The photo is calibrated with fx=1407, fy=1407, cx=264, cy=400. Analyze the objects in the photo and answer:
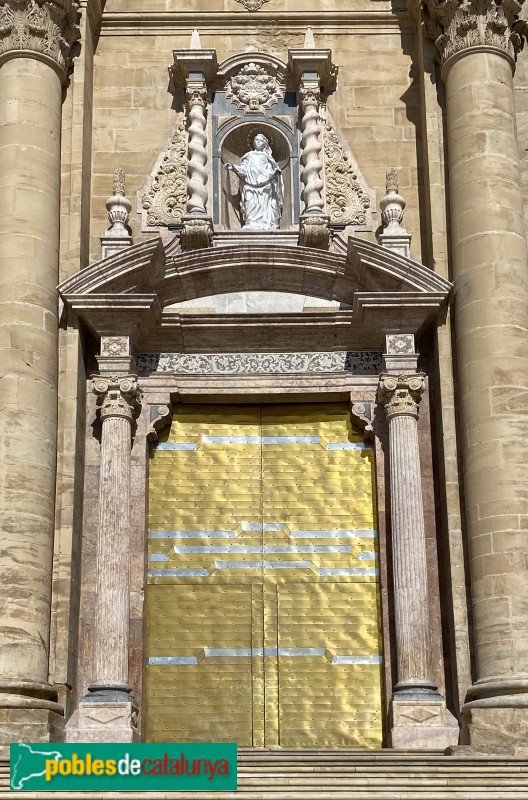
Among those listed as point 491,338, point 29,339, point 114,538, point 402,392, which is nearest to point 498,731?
point 402,392

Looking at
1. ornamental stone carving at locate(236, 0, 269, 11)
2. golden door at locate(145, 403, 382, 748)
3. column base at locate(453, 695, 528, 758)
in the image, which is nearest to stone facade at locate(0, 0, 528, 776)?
column base at locate(453, 695, 528, 758)

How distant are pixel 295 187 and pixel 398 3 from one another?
9.92ft

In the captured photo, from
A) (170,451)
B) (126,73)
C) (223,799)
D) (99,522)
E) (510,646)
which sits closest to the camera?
(223,799)

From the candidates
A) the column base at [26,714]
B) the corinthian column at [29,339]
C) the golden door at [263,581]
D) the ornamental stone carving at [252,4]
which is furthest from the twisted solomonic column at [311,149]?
the column base at [26,714]

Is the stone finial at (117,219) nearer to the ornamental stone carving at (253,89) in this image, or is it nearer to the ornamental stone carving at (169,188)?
the ornamental stone carving at (169,188)

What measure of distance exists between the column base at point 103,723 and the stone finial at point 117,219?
17.5ft

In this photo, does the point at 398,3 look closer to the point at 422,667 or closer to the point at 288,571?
the point at 288,571

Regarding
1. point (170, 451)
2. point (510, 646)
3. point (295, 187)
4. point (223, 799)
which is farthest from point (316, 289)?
point (223, 799)

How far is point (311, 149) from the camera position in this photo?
17.7m

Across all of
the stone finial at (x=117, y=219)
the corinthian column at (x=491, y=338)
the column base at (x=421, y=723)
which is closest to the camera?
the corinthian column at (x=491, y=338)

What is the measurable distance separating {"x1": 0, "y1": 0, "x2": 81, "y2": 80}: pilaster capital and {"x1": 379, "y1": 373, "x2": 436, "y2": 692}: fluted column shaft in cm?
576

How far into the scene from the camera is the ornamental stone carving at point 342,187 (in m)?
17.7

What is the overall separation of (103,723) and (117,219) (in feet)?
20.0

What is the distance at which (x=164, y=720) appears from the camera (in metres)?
15.9
